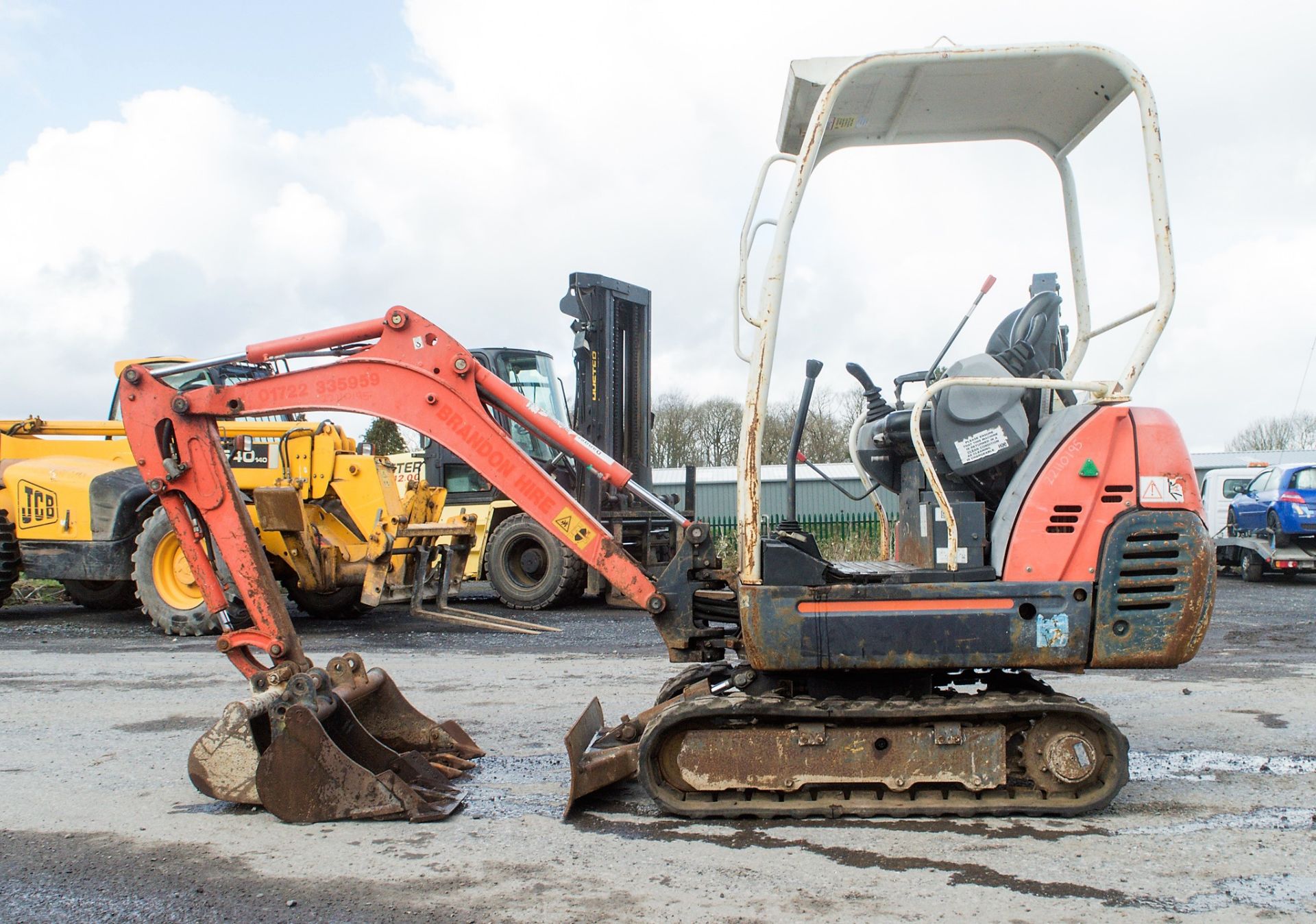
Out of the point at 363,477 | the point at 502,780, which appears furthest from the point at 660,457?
the point at 502,780

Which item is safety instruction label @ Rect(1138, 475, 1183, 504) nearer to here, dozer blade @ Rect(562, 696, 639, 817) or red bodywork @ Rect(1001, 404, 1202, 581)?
red bodywork @ Rect(1001, 404, 1202, 581)

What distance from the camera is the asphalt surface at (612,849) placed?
3.48 m

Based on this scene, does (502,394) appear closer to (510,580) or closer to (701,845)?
(701,845)

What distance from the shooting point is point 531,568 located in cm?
1312

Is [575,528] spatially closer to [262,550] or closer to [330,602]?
[262,550]

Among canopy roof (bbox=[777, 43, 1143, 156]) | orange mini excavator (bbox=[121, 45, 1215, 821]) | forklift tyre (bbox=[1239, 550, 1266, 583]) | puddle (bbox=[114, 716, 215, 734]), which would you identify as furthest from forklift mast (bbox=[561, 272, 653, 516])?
forklift tyre (bbox=[1239, 550, 1266, 583])

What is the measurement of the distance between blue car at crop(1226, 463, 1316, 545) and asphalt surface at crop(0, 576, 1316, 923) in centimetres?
1099

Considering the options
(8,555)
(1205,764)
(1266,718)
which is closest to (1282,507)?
(1266,718)

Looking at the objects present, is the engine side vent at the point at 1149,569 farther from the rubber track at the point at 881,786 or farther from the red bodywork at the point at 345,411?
the red bodywork at the point at 345,411

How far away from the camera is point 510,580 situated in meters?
13.2

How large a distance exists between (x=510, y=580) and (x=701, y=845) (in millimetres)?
9366

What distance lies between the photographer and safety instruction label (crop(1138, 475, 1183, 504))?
423 cm

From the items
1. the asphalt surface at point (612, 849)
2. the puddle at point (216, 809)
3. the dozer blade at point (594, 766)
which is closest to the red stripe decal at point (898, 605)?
the asphalt surface at point (612, 849)

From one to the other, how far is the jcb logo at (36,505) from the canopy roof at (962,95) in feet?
31.2
